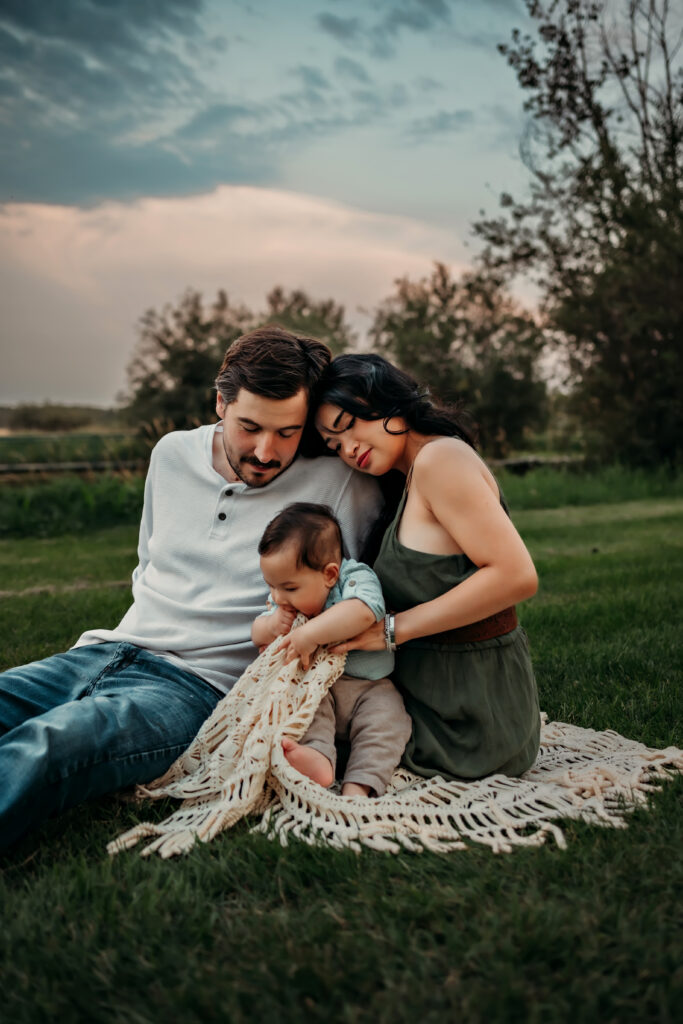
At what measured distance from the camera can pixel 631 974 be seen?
170 cm

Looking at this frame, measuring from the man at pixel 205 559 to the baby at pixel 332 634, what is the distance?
11.3 inches

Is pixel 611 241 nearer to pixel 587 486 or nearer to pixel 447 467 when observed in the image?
pixel 587 486

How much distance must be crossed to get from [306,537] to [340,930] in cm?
110

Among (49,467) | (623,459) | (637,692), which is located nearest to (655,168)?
(623,459)

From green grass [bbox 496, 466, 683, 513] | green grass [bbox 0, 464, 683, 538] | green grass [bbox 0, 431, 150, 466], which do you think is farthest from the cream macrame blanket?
green grass [bbox 0, 431, 150, 466]

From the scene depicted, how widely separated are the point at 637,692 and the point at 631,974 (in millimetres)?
2056

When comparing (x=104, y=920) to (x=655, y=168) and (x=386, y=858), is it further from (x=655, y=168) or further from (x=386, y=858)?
(x=655, y=168)

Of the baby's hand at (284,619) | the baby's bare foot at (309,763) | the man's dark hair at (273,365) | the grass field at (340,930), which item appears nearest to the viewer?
the grass field at (340,930)

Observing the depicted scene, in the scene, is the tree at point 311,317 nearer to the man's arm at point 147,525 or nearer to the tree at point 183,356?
the tree at point 183,356

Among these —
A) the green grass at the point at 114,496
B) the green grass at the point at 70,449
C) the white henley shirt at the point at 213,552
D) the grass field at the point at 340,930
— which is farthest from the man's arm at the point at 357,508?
the green grass at the point at 70,449

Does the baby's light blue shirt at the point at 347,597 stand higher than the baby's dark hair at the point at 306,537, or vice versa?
the baby's dark hair at the point at 306,537

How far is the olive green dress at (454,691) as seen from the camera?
2.69 meters

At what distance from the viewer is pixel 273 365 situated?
2.90m

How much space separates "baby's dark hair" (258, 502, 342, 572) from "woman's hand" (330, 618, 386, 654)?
0.23 m
